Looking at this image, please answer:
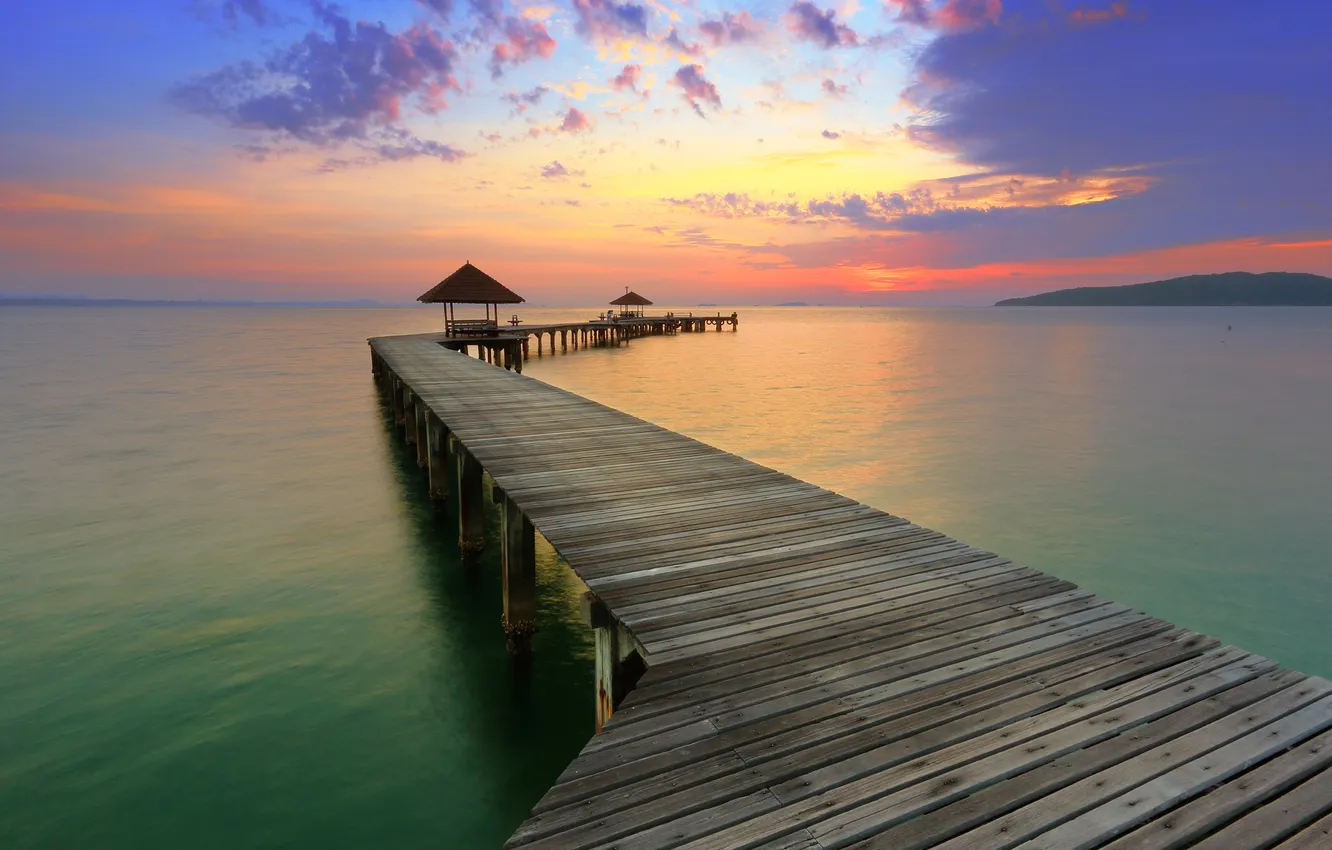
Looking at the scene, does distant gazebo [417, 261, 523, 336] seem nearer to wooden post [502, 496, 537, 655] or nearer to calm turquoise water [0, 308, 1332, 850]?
calm turquoise water [0, 308, 1332, 850]

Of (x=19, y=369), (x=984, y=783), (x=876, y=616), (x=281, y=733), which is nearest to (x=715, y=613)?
(x=876, y=616)

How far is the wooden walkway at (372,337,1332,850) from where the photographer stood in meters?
2.50

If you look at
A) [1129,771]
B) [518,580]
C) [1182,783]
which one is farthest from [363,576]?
[1182,783]

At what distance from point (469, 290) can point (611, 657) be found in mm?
29112

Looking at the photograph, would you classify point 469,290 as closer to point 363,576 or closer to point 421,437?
point 421,437

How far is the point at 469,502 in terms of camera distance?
31.0 feet

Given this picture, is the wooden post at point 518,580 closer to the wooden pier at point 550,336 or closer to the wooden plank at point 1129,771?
the wooden plank at point 1129,771

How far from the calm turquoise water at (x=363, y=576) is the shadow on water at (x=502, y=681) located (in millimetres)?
29

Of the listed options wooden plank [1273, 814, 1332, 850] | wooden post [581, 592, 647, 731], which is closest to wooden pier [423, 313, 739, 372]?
wooden post [581, 592, 647, 731]

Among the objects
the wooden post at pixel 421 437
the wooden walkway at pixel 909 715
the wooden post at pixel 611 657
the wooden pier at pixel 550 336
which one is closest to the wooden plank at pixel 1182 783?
the wooden walkway at pixel 909 715

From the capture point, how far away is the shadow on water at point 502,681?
5.66 meters

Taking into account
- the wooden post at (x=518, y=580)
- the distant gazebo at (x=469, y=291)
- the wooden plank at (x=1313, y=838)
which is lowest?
the wooden post at (x=518, y=580)

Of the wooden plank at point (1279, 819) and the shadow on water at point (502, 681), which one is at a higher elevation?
the wooden plank at point (1279, 819)

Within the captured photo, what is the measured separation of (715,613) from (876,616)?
927mm
